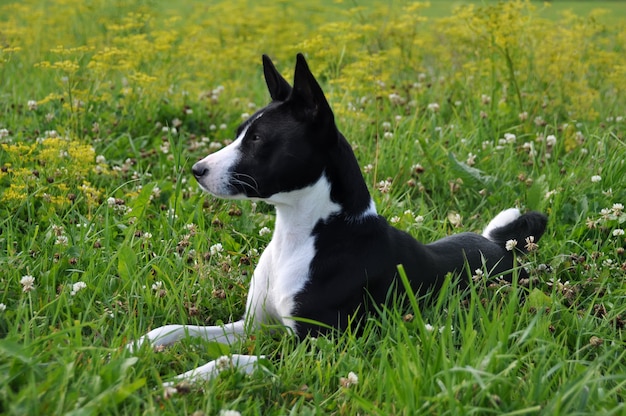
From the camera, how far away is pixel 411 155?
5.41 metres

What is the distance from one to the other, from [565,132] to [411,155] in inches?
54.8

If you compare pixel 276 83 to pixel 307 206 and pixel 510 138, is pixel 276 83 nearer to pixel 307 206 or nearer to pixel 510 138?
pixel 307 206

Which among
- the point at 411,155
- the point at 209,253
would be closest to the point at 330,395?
the point at 209,253

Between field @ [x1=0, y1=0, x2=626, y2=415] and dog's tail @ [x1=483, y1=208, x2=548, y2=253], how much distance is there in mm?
184

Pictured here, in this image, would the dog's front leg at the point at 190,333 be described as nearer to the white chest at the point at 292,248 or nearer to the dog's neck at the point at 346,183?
the white chest at the point at 292,248

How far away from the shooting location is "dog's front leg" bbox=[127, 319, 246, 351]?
3184mm


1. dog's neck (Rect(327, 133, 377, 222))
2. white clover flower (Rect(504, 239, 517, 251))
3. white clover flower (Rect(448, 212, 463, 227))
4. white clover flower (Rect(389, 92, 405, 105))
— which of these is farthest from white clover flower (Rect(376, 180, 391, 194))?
white clover flower (Rect(389, 92, 405, 105))

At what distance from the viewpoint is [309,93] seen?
3439 mm

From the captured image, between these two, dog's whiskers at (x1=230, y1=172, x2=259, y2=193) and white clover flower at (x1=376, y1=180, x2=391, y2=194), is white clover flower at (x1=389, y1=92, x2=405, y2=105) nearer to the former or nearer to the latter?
white clover flower at (x1=376, y1=180, x2=391, y2=194)

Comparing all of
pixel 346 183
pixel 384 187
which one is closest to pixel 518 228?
pixel 384 187

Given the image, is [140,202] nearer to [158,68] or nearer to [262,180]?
[262,180]

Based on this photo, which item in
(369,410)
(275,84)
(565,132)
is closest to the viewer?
(369,410)

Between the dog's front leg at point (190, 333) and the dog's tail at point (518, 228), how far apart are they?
1.51m

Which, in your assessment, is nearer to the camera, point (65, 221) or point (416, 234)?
point (65, 221)
